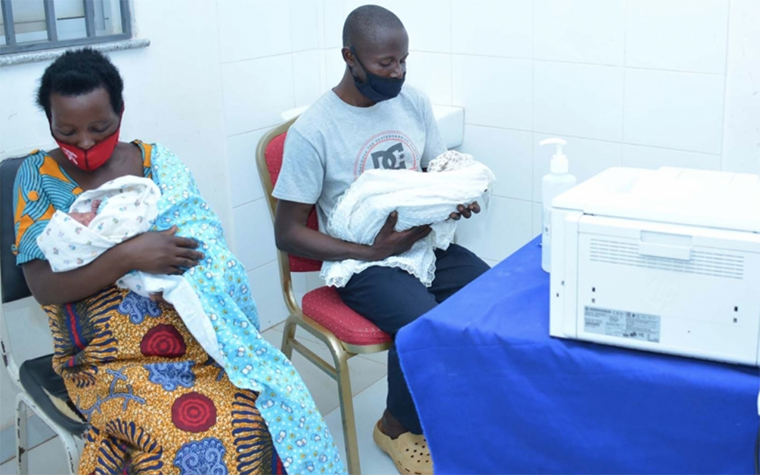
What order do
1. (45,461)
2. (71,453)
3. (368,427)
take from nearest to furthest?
(71,453)
(45,461)
(368,427)

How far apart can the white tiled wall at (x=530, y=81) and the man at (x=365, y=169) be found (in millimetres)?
659

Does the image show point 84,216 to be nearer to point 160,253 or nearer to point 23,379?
point 160,253

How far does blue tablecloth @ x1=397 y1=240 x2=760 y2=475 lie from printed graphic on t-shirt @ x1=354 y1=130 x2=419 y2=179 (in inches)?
25.1

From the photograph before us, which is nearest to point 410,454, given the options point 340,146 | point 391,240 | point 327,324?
point 327,324

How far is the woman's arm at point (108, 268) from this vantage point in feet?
5.51

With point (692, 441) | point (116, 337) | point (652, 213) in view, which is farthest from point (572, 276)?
point (116, 337)

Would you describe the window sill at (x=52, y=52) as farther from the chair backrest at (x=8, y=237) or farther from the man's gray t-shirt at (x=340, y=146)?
the man's gray t-shirt at (x=340, y=146)

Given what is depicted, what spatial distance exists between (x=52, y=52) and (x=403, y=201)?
991 millimetres

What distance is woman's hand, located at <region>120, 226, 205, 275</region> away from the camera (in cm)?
169

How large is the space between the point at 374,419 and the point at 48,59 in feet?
4.36

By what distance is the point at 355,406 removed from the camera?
8.59ft

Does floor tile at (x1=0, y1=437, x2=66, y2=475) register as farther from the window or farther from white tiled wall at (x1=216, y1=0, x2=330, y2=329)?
the window

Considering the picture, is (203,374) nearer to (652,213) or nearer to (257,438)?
(257,438)

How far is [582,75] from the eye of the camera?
2617mm
